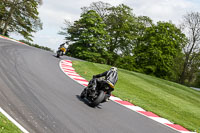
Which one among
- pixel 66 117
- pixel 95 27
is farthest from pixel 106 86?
pixel 95 27

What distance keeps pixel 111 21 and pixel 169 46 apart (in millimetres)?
17387

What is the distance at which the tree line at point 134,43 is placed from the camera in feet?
149

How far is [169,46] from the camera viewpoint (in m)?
45.4

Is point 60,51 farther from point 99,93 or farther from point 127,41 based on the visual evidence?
point 127,41

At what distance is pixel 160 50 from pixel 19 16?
30942 mm

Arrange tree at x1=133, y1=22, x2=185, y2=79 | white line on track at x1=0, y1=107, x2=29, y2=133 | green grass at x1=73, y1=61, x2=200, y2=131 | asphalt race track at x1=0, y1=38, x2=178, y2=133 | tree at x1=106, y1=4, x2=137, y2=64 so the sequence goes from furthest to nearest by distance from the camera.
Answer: tree at x1=106, y1=4, x2=137, y2=64 < tree at x1=133, y1=22, x2=185, y2=79 < green grass at x1=73, y1=61, x2=200, y2=131 < asphalt race track at x1=0, y1=38, x2=178, y2=133 < white line on track at x1=0, y1=107, x2=29, y2=133

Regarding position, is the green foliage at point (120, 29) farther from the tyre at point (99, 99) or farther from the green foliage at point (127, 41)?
the tyre at point (99, 99)

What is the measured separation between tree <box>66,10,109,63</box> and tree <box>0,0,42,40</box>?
911 cm

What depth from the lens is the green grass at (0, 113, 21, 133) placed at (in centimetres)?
463

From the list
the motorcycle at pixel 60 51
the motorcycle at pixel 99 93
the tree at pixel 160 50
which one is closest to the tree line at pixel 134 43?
the tree at pixel 160 50

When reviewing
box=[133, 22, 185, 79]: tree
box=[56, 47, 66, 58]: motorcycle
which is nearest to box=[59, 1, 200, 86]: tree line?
box=[133, 22, 185, 79]: tree

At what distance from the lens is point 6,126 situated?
484 cm

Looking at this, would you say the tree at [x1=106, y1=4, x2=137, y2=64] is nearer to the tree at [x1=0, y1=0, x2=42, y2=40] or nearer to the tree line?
the tree line

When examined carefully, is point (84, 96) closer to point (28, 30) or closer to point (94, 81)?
point (94, 81)
